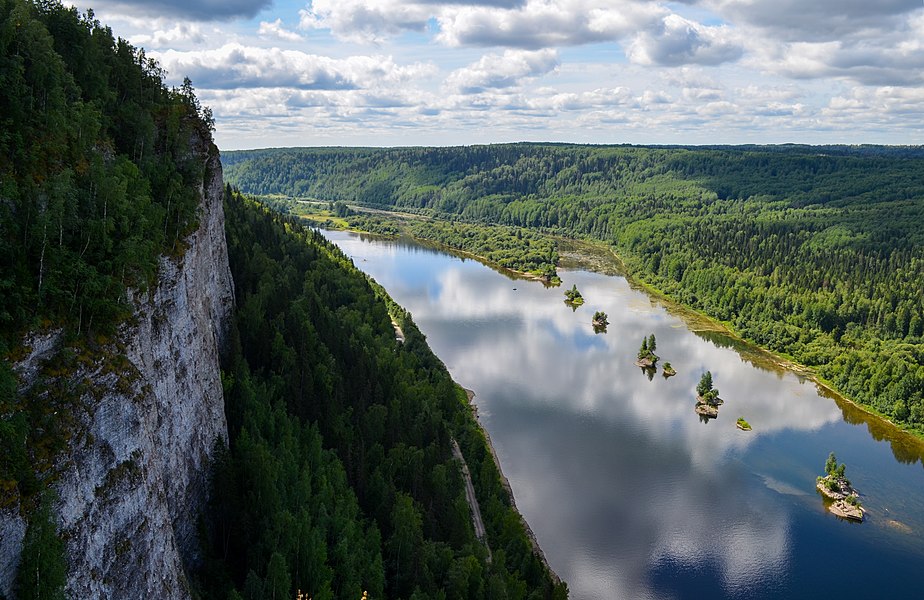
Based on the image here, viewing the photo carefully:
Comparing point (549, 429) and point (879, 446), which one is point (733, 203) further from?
point (549, 429)

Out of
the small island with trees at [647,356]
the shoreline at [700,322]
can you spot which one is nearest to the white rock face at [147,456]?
the small island with trees at [647,356]

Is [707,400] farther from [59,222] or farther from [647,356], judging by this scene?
[59,222]

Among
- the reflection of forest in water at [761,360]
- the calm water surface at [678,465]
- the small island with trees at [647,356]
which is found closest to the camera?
the calm water surface at [678,465]

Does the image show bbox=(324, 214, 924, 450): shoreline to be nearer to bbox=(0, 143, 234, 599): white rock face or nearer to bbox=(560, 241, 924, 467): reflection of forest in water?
bbox=(560, 241, 924, 467): reflection of forest in water

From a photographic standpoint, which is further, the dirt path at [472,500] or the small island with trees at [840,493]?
the small island with trees at [840,493]

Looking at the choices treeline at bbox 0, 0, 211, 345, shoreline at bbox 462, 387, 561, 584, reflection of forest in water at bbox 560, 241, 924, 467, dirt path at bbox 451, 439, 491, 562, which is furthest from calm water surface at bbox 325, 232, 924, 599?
treeline at bbox 0, 0, 211, 345

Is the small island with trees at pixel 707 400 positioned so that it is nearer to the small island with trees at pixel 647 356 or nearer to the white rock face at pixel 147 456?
the small island with trees at pixel 647 356

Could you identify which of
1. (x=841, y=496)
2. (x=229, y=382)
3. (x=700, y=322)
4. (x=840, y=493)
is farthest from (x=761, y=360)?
(x=229, y=382)
